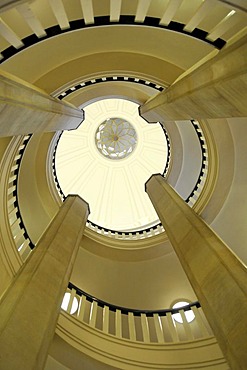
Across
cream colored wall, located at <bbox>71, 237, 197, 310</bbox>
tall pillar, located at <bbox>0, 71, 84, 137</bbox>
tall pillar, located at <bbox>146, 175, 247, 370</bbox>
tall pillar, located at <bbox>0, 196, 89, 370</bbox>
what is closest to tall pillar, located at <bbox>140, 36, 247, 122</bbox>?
tall pillar, located at <bbox>146, 175, 247, 370</bbox>

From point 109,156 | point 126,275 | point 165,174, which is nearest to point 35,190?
point 126,275

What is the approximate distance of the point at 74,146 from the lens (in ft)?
51.3

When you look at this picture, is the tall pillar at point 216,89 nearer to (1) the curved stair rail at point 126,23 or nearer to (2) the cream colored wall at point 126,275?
(1) the curved stair rail at point 126,23

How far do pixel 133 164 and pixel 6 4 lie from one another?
1353 cm

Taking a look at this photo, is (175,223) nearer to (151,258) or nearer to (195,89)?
(195,89)

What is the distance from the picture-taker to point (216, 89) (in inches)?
120

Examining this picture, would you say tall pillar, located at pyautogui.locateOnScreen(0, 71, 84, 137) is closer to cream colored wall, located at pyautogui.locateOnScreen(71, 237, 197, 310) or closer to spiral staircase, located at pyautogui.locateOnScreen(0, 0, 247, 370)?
spiral staircase, located at pyautogui.locateOnScreen(0, 0, 247, 370)

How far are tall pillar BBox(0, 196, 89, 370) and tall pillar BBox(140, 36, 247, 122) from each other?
2709 mm

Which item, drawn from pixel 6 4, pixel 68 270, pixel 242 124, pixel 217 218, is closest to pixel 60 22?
pixel 6 4

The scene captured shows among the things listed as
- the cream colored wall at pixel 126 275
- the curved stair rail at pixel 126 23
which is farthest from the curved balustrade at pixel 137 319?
the curved stair rail at pixel 126 23

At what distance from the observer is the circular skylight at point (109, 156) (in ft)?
48.0

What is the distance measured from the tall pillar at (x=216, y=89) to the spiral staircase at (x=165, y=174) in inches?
16.5

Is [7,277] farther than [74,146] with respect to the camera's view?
No

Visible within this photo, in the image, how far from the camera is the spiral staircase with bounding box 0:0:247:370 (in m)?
4.12
